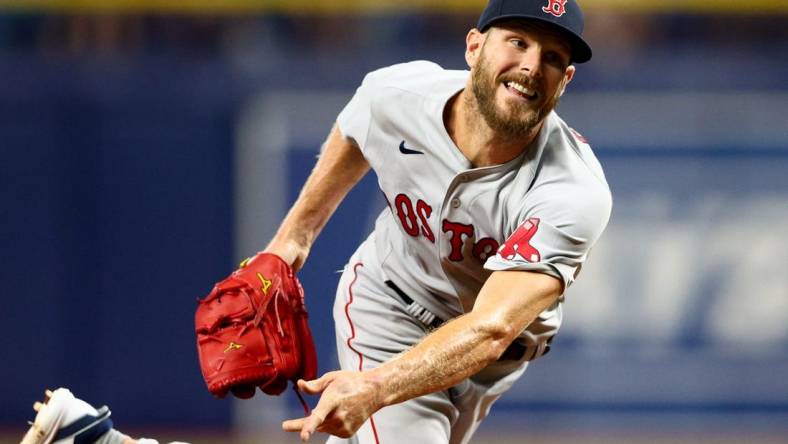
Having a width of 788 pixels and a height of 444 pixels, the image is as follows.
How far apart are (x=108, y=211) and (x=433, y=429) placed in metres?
→ 3.38

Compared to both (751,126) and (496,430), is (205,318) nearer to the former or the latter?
(496,430)

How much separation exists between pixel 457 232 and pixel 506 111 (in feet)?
1.26

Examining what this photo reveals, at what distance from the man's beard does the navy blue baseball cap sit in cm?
13

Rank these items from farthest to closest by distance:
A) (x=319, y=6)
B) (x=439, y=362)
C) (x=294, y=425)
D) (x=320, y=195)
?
(x=319, y=6) → (x=320, y=195) → (x=439, y=362) → (x=294, y=425)

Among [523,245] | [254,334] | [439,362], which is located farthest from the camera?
[254,334]

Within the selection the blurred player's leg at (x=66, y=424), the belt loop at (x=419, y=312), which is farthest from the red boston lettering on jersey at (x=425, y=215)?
the blurred player's leg at (x=66, y=424)

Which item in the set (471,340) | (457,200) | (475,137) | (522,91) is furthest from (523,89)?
(471,340)

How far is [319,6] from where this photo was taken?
658 cm

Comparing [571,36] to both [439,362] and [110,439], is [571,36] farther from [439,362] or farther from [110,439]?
[110,439]

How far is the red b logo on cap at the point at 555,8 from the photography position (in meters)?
3.11

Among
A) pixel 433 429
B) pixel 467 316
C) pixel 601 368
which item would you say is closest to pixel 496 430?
pixel 601 368

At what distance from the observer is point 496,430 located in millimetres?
6617

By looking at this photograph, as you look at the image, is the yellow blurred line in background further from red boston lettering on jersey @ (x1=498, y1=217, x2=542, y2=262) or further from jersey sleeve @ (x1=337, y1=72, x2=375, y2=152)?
red boston lettering on jersey @ (x1=498, y1=217, x2=542, y2=262)

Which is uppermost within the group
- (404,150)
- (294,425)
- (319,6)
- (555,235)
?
(319,6)
